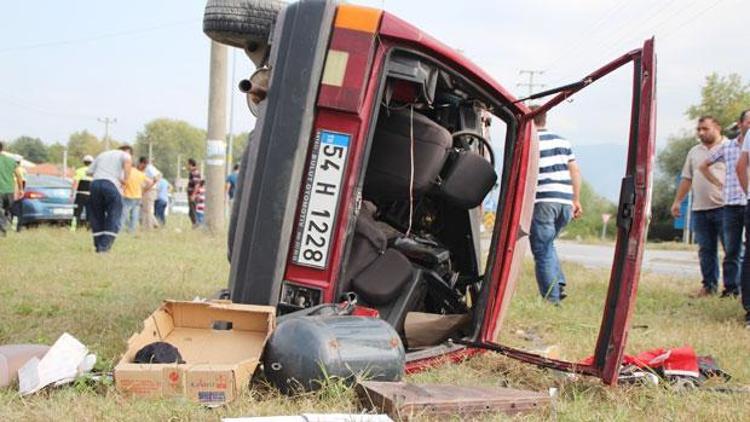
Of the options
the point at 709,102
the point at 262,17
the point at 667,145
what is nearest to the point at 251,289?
the point at 262,17

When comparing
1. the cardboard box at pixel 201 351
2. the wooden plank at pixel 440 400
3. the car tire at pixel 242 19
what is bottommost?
the cardboard box at pixel 201 351

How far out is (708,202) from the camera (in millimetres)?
7609

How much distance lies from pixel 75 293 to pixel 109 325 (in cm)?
163

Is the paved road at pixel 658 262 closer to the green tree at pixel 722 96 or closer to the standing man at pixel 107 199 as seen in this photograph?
the standing man at pixel 107 199

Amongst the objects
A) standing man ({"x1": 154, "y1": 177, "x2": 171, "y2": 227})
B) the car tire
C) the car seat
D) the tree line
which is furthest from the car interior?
the tree line

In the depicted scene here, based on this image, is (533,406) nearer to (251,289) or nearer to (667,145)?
(251,289)

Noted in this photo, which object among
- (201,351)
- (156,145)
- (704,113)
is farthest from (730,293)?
(156,145)

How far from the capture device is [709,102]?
157 feet

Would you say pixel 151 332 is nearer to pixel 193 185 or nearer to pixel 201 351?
pixel 201 351

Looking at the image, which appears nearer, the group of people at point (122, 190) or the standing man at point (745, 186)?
the standing man at point (745, 186)

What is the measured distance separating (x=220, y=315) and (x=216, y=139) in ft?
37.2

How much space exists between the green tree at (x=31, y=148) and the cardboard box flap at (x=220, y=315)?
10029cm

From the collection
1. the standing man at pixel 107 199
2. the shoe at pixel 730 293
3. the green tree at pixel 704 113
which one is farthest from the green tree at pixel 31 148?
the shoe at pixel 730 293

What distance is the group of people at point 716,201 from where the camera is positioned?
278 inches
